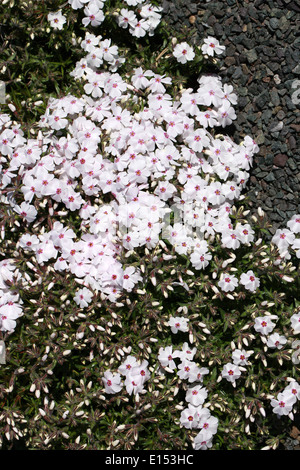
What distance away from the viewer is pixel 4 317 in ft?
16.4

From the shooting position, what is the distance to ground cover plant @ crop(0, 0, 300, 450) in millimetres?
5027

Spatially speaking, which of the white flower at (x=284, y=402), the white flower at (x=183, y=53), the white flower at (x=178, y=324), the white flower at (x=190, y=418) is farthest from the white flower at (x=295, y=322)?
the white flower at (x=183, y=53)

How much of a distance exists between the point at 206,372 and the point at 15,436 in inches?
72.9

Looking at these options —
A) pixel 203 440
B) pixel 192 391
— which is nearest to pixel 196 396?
pixel 192 391

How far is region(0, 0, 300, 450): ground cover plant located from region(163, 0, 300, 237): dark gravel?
11.8 inches

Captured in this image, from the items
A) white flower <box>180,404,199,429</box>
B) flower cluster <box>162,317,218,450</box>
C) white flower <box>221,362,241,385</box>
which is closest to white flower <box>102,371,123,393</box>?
flower cluster <box>162,317,218,450</box>

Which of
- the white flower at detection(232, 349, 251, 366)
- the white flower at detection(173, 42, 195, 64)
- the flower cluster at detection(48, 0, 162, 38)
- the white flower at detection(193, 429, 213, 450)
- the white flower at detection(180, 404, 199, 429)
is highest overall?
the flower cluster at detection(48, 0, 162, 38)

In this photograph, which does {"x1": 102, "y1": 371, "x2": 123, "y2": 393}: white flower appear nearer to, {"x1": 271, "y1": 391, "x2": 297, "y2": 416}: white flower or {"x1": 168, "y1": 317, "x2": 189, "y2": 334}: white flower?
{"x1": 168, "y1": 317, "x2": 189, "y2": 334}: white flower

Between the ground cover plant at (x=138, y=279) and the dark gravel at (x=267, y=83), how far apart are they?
0.98ft

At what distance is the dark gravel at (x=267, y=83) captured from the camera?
18.7 feet

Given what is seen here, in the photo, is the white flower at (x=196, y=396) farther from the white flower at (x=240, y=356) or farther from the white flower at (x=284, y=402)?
the white flower at (x=284, y=402)
